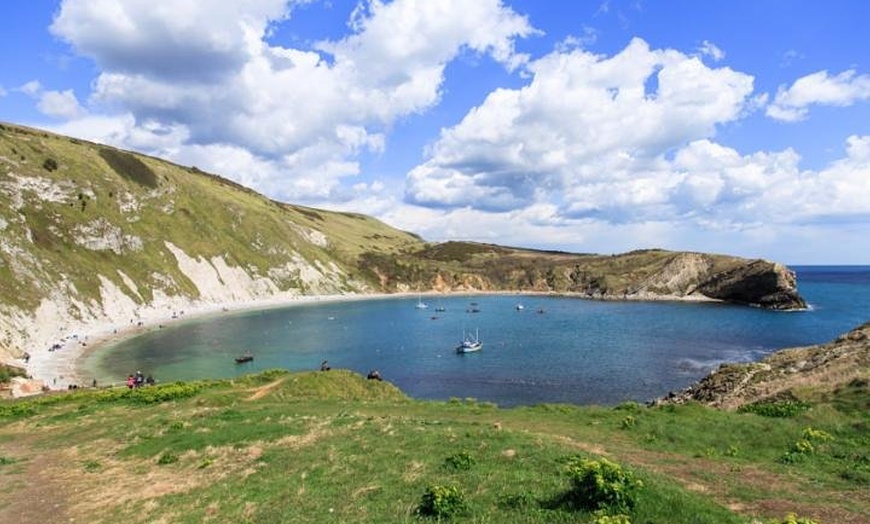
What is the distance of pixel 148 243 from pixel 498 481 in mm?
172548

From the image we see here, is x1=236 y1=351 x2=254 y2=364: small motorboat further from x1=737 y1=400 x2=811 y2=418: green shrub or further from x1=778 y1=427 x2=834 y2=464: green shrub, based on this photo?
x1=778 y1=427 x2=834 y2=464: green shrub

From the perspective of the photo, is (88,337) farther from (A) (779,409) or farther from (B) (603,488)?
(B) (603,488)

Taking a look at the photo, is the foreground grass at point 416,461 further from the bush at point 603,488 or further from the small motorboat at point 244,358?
the small motorboat at point 244,358

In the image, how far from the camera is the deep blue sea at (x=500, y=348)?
259 feet

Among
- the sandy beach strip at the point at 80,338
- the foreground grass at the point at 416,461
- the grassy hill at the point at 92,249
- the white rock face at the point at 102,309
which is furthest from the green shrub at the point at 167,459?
the grassy hill at the point at 92,249

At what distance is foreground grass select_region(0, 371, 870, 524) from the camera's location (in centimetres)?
1620

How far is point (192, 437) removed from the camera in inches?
1169

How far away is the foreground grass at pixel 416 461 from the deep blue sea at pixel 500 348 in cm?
3656

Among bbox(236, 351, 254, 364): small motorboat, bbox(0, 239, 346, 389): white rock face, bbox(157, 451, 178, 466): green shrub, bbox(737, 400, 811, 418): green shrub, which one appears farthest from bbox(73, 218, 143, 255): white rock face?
bbox(737, 400, 811, 418): green shrub

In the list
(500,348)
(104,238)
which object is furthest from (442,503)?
(104,238)

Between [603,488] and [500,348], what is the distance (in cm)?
10031

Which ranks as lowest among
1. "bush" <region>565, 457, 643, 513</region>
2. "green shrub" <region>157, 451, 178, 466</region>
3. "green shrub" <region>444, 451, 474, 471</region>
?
"green shrub" <region>157, 451, 178, 466</region>

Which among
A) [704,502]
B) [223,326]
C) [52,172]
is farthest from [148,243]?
[704,502]

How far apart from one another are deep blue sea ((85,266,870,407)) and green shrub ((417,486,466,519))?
51486mm
